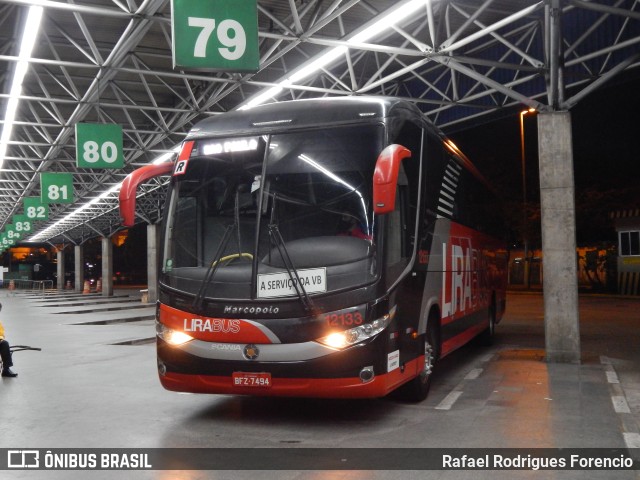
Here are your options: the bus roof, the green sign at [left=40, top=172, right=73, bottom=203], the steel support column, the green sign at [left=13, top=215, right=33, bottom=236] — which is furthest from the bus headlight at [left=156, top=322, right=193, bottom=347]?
the green sign at [left=13, top=215, right=33, bottom=236]

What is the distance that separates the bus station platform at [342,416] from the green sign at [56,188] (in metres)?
10.5

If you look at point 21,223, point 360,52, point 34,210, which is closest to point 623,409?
point 360,52

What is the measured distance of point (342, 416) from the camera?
8461 mm

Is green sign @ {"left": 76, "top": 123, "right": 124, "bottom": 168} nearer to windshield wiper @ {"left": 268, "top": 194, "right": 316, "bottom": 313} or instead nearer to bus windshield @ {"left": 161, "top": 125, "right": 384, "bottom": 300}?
bus windshield @ {"left": 161, "top": 125, "right": 384, "bottom": 300}

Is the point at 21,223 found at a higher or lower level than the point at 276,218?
higher

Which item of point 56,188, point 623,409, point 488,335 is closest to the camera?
point 623,409

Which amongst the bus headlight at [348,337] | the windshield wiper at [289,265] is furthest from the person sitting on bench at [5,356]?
the bus headlight at [348,337]

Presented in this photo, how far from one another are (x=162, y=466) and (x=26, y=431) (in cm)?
233

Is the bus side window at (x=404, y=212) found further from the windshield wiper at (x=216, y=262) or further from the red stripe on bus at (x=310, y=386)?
the windshield wiper at (x=216, y=262)

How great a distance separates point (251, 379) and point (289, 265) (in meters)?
1.25

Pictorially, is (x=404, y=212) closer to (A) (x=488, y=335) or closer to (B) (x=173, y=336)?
(B) (x=173, y=336)

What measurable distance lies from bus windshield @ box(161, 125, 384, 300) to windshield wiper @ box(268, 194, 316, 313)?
0.4 inches

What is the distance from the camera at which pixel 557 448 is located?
6824mm

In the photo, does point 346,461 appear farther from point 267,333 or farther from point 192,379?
point 192,379
